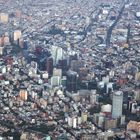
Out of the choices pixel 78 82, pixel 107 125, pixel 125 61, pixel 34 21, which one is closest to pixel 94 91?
pixel 78 82

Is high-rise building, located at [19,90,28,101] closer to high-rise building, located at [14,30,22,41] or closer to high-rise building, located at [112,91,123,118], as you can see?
high-rise building, located at [112,91,123,118]

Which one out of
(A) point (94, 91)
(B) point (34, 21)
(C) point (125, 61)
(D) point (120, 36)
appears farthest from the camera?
(B) point (34, 21)

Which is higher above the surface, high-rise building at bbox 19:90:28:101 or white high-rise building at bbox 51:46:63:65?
white high-rise building at bbox 51:46:63:65

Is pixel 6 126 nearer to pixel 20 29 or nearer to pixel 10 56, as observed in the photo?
pixel 10 56

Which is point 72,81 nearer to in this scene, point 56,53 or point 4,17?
point 56,53

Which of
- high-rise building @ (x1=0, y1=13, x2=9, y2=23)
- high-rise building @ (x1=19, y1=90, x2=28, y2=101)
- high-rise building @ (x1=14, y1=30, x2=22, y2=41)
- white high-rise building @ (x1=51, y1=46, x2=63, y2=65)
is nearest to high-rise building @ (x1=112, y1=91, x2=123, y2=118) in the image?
high-rise building @ (x1=19, y1=90, x2=28, y2=101)

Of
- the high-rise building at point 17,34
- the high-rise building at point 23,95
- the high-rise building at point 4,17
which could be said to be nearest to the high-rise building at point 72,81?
the high-rise building at point 23,95
